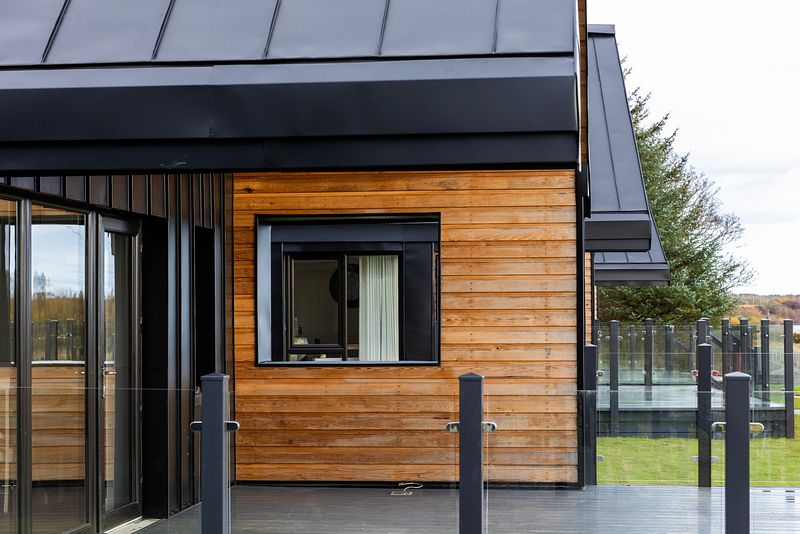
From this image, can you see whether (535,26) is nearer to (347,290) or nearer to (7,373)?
(7,373)

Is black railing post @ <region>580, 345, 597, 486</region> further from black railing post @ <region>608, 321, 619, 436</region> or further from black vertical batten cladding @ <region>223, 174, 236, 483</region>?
black vertical batten cladding @ <region>223, 174, 236, 483</region>

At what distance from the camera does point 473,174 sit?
8.51 m

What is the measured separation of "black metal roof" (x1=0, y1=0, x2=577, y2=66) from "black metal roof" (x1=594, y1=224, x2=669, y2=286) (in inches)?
525

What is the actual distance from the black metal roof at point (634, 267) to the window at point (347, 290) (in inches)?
370

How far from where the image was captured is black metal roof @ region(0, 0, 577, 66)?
15.1 ft

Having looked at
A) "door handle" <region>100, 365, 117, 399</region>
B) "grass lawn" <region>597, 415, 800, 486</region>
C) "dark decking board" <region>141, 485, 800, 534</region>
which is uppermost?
"door handle" <region>100, 365, 117, 399</region>

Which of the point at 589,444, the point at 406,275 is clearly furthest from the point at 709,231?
the point at 589,444

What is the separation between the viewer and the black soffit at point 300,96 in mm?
4387

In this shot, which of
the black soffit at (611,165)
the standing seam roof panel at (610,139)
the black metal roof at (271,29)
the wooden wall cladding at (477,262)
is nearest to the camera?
the black metal roof at (271,29)

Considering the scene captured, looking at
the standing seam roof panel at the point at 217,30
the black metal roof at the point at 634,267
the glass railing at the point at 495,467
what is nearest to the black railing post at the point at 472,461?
the glass railing at the point at 495,467

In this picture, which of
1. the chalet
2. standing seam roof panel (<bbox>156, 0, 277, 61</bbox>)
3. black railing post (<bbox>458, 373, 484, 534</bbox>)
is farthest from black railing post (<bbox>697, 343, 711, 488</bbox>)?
standing seam roof panel (<bbox>156, 0, 277, 61</bbox>)

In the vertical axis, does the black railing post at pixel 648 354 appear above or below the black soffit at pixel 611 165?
below

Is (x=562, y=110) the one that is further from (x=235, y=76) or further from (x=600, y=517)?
(x=600, y=517)

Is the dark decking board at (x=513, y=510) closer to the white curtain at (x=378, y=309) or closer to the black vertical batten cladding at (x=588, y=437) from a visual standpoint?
the black vertical batten cladding at (x=588, y=437)
